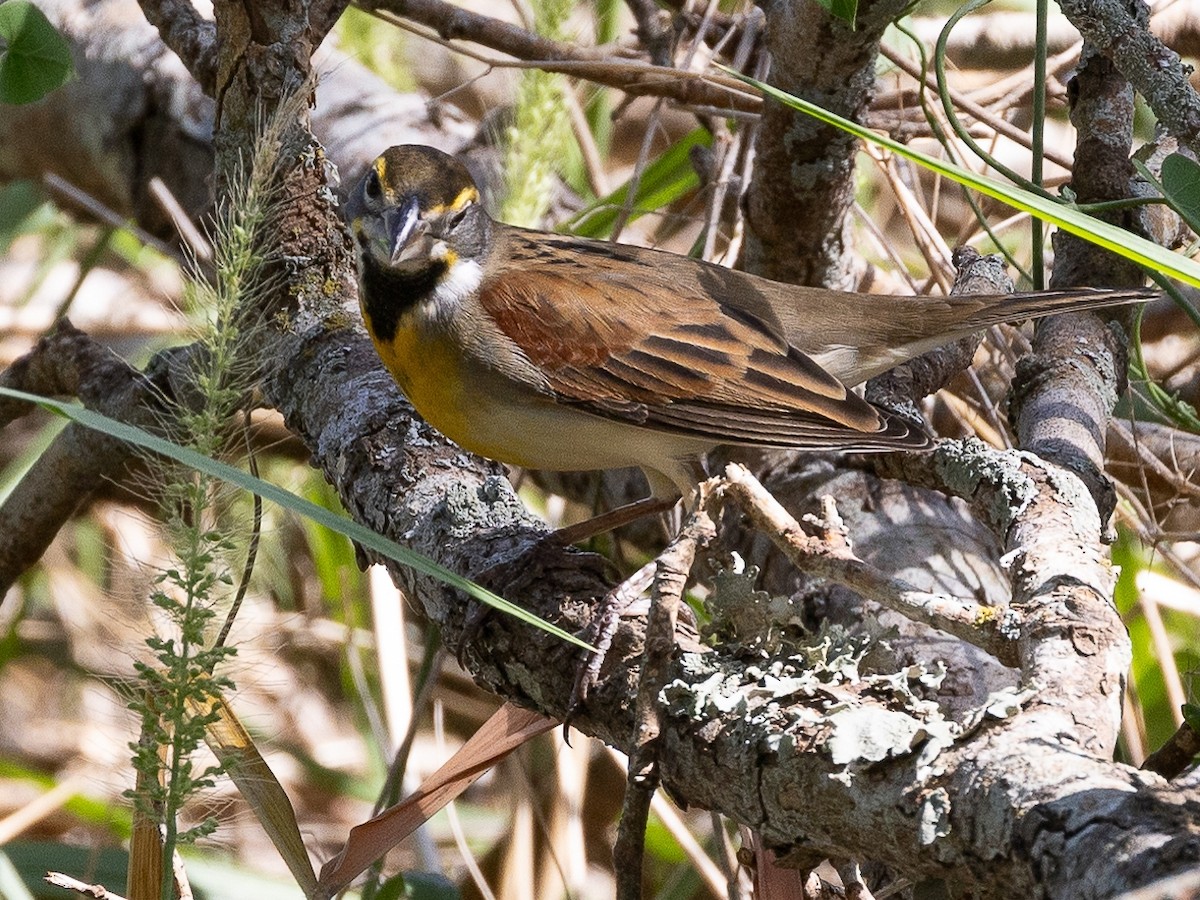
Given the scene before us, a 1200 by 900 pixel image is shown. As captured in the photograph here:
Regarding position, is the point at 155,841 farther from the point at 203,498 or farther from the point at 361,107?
the point at 361,107

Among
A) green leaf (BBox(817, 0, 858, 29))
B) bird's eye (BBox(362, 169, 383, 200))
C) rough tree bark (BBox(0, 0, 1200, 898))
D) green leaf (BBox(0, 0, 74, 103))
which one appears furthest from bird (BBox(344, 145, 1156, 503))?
green leaf (BBox(817, 0, 858, 29))

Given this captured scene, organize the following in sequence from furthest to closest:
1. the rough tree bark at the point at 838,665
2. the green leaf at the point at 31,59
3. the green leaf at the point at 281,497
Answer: the green leaf at the point at 31,59 < the green leaf at the point at 281,497 < the rough tree bark at the point at 838,665

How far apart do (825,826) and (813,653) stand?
0.38 m

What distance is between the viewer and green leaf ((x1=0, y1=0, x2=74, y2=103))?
2859mm

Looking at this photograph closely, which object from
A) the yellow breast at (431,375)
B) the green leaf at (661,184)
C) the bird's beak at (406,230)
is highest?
the green leaf at (661,184)

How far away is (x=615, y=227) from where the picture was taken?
4.32 m

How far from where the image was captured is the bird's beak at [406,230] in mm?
3104

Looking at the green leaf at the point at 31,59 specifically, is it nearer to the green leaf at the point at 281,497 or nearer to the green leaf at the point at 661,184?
the green leaf at the point at 281,497

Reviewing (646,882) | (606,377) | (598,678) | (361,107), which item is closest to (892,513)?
(606,377)

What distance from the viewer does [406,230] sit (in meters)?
3.11

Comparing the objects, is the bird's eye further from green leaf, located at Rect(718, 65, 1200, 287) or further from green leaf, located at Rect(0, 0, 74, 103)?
green leaf, located at Rect(718, 65, 1200, 287)

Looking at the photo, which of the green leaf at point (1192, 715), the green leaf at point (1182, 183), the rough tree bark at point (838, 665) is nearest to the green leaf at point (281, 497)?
the rough tree bark at point (838, 665)

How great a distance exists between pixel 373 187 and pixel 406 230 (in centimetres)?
19

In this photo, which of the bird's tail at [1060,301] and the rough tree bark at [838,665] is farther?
the bird's tail at [1060,301]
